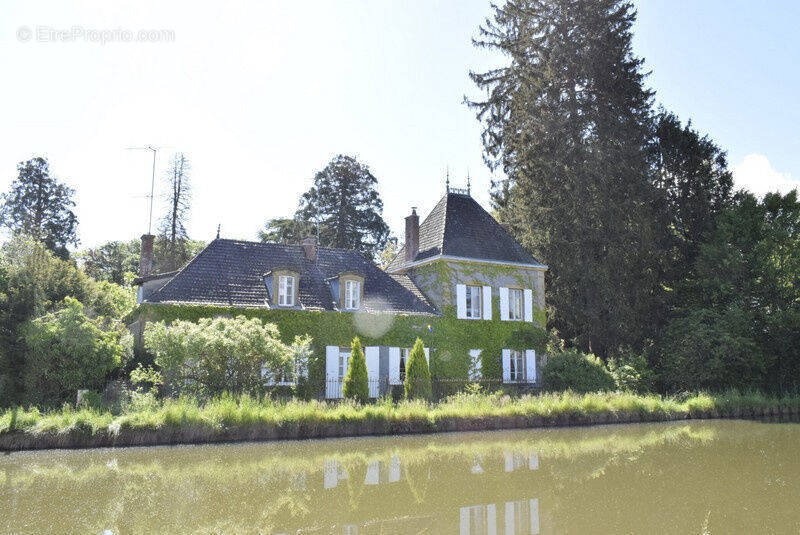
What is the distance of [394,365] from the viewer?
2206cm

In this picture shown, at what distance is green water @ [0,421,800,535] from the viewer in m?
6.82

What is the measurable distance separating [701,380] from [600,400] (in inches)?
292

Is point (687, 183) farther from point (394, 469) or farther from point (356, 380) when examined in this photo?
point (394, 469)

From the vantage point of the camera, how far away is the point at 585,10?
90.1 ft

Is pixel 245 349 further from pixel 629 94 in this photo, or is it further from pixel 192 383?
pixel 629 94

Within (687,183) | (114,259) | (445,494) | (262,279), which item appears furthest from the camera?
(114,259)

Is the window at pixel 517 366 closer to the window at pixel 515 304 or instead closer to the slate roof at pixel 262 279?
the window at pixel 515 304

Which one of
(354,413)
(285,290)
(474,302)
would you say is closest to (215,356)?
(354,413)

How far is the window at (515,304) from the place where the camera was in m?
25.3

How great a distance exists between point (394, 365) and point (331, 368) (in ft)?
7.98

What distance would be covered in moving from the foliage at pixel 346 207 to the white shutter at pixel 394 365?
65.1 ft

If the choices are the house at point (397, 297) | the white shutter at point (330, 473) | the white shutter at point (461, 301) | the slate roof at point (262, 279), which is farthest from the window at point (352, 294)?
the white shutter at point (330, 473)

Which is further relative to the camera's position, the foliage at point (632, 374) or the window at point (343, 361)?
the foliage at point (632, 374)

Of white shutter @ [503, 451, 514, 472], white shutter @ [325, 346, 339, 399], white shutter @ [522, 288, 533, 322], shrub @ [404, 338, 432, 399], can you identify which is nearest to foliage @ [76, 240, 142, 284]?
white shutter @ [325, 346, 339, 399]
